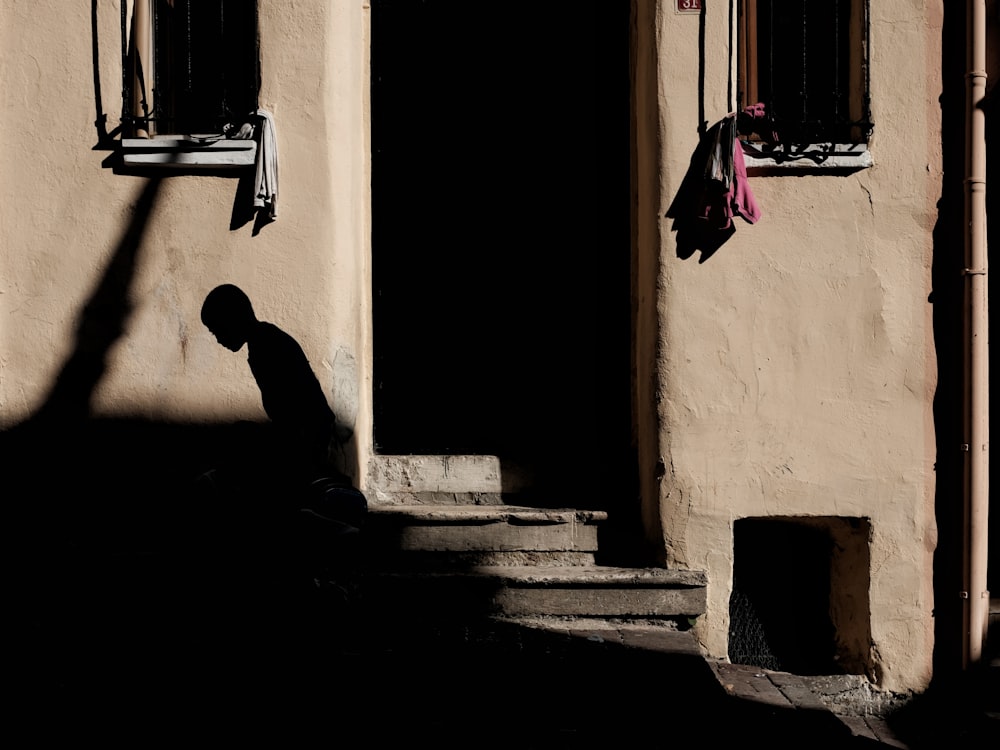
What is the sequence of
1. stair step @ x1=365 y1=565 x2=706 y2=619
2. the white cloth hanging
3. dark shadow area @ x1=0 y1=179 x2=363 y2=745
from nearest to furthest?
dark shadow area @ x1=0 y1=179 x2=363 y2=745, stair step @ x1=365 y1=565 x2=706 y2=619, the white cloth hanging

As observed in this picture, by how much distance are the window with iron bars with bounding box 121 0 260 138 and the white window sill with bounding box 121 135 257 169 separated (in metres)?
0.28

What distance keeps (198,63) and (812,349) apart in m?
3.86

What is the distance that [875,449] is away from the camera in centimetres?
531

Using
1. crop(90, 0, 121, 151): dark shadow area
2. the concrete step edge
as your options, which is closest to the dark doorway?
the concrete step edge

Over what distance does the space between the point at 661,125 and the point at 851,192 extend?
1.09 metres

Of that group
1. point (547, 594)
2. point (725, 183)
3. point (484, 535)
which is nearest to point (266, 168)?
point (484, 535)

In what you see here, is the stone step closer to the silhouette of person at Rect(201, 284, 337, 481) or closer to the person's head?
the silhouette of person at Rect(201, 284, 337, 481)

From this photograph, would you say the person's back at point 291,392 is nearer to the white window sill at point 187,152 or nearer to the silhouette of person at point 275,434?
the silhouette of person at point 275,434

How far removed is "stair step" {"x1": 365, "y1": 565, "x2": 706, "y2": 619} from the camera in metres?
5.09

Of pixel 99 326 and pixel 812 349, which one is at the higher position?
pixel 99 326

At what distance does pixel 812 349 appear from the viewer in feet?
17.4

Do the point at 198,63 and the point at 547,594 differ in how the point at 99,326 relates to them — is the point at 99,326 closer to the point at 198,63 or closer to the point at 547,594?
the point at 198,63

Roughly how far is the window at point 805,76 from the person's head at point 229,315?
2.88 metres

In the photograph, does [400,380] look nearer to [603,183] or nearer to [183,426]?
[183,426]
